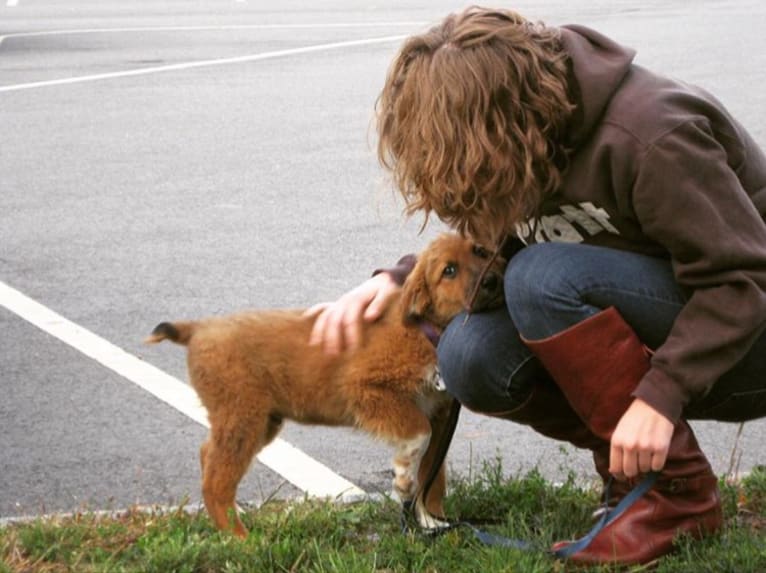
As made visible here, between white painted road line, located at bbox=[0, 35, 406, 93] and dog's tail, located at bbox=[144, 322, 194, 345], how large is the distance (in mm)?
9584

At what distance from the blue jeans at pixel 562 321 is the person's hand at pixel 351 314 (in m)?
0.44

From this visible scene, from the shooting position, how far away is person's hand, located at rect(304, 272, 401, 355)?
4.34m

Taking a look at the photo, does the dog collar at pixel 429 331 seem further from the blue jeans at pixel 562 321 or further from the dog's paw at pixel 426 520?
the dog's paw at pixel 426 520

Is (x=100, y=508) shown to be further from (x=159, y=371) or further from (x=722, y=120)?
(x=722, y=120)

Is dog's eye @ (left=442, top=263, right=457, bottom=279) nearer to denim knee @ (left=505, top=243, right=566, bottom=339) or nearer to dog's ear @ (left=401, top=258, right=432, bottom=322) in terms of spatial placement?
dog's ear @ (left=401, top=258, right=432, bottom=322)

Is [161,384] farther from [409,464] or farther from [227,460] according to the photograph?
[409,464]

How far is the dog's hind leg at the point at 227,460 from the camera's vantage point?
4.30 m

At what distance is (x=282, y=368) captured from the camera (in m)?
4.45

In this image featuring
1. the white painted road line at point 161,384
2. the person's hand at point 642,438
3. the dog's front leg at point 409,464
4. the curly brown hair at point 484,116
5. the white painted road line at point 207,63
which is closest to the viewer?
the person's hand at point 642,438

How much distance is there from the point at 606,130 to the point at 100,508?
2.15 meters

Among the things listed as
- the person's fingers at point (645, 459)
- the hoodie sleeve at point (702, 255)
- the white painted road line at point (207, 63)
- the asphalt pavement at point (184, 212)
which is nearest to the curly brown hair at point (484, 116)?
the hoodie sleeve at point (702, 255)

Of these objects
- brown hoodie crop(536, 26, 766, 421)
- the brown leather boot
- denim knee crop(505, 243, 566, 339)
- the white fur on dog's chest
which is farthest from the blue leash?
the white fur on dog's chest

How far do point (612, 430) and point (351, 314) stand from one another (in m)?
1.00

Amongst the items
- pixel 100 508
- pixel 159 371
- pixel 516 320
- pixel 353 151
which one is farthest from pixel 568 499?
pixel 353 151
